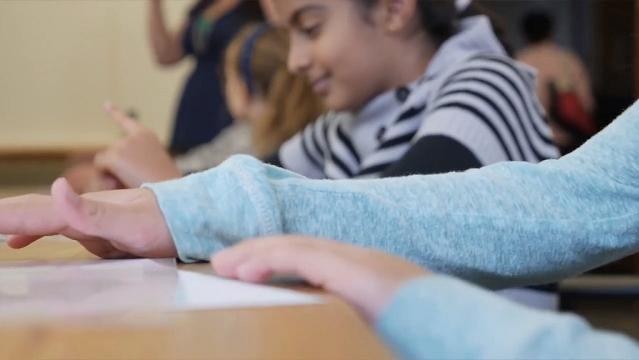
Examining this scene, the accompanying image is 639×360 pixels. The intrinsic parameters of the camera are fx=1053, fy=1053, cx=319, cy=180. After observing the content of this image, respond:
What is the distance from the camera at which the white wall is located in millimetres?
2191

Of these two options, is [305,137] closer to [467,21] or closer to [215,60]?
[467,21]

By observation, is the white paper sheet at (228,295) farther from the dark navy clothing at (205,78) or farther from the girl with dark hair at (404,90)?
the dark navy clothing at (205,78)

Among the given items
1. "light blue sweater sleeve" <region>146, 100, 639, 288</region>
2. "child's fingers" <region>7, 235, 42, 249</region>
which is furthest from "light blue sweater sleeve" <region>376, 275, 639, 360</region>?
"child's fingers" <region>7, 235, 42, 249</region>

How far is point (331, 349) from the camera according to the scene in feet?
0.85

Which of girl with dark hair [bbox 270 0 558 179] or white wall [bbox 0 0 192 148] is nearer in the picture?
girl with dark hair [bbox 270 0 558 179]

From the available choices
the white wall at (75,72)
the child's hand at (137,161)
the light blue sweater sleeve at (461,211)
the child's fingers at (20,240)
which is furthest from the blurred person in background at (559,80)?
the child's fingers at (20,240)

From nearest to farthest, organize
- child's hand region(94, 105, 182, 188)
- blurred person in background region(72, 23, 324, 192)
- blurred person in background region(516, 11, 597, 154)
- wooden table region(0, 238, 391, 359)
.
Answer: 1. wooden table region(0, 238, 391, 359)
2. child's hand region(94, 105, 182, 188)
3. blurred person in background region(72, 23, 324, 192)
4. blurred person in background region(516, 11, 597, 154)

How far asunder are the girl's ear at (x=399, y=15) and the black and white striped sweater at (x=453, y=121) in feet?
0.17

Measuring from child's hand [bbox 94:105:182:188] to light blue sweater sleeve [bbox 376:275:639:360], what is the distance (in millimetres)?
698

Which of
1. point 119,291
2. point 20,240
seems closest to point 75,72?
point 20,240

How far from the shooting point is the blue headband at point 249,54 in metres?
2.01

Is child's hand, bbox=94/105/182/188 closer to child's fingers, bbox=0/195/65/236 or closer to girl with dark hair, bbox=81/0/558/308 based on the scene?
girl with dark hair, bbox=81/0/558/308

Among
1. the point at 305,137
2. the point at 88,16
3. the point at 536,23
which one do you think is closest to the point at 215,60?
the point at 88,16

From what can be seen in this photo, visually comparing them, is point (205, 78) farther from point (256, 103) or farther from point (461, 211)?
point (461, 211)
